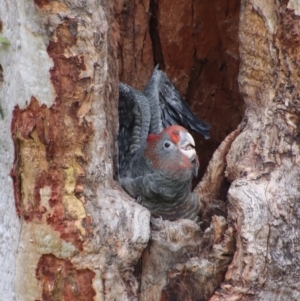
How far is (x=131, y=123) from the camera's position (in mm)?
3488

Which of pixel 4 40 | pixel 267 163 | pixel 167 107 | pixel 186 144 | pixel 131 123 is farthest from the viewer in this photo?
pixel 167 107

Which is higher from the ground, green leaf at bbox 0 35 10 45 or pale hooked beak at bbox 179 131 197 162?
green leaf at bbox 0 35 10 45

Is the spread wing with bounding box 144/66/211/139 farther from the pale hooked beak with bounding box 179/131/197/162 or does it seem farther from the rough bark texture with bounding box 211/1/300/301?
the rough bark texture with bounding box 211/1/300/301

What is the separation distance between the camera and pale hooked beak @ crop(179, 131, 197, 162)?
10.3 feet

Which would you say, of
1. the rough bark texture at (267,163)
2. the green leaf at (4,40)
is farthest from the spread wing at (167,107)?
the green leaf at (4,40)

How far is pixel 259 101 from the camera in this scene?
9.27ft

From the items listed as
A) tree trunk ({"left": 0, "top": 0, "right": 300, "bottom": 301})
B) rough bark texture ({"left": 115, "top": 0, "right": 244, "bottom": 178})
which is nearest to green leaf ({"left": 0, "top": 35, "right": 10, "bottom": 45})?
tree trunk ({"left": 0, "top": 0, "right": 300, "bottom": 301})

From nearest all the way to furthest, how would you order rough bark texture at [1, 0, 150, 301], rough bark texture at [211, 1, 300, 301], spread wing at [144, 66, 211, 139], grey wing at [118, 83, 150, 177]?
rough bark texture at [1, 0, 150, 301]
rough bark texture at [211, 1, 300, 301]
grey wing at [118, 83, 150, 177]
spread wing at [144, 66, 211, 139]

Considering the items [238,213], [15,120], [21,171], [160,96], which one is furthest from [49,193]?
[160,96]

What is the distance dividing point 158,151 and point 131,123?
33cm

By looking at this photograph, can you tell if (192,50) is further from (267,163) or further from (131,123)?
(267,163)

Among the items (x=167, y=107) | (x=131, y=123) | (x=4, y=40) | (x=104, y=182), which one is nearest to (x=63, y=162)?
(x=104, y=182)

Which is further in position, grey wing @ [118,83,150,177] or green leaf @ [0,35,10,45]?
grey wing @ [118,83,150,177]

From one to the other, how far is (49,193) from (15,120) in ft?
1.03
